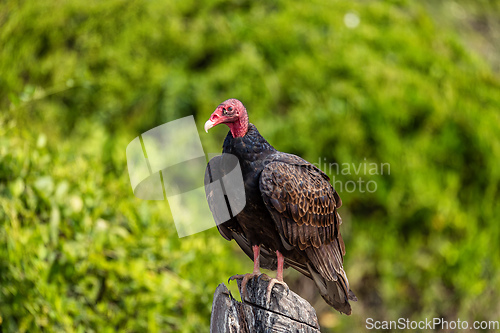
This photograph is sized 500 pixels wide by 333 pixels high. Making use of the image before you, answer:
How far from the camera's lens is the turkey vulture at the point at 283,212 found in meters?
2.45

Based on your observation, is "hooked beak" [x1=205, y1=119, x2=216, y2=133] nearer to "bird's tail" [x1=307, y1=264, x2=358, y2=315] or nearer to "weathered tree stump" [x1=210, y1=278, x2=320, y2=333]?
"weathered tree stump" [x1=210, y1=278, x2=320, y2=333]

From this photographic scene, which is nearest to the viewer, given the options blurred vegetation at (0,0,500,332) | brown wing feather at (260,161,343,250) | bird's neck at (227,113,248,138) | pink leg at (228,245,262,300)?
bird's neck at (227,113,248,138)

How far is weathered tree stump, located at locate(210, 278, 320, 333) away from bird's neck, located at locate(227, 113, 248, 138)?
27.1 inches

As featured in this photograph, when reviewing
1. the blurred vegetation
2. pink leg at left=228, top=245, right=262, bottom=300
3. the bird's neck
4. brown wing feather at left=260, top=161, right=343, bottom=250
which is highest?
the bird's neck

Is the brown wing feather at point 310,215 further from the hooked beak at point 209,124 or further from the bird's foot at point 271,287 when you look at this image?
the hooked beak at point 209,124

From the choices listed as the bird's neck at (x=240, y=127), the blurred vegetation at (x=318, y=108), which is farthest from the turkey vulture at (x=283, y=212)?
the blurred vegetation at (x=318, y=108)

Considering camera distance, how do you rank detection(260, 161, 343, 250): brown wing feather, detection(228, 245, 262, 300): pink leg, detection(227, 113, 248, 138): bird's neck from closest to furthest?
detection(227, 113, 248, 138): bird's neck
detection(260, 161, 343, 250): brown wing feather
detection(228, 245, 262, 300): pink leg

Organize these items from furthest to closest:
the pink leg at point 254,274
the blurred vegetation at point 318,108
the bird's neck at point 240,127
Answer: the blurred vegetation at point 318,108
the pink leg at point 254,274
the bird's neck at point 240,127

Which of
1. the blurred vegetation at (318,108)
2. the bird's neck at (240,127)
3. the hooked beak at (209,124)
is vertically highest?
the hooked beak at (209,124)

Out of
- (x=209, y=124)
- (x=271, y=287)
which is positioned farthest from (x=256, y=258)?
(x=209, y=124)

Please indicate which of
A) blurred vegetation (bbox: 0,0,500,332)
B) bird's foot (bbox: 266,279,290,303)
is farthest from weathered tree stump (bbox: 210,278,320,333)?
blurred vegetation (bbox: 0,0,500,332)

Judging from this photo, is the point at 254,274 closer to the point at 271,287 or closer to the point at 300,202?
the point at 271,287

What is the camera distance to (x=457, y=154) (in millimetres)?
6133

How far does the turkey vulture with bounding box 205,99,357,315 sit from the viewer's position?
8.02 feet
